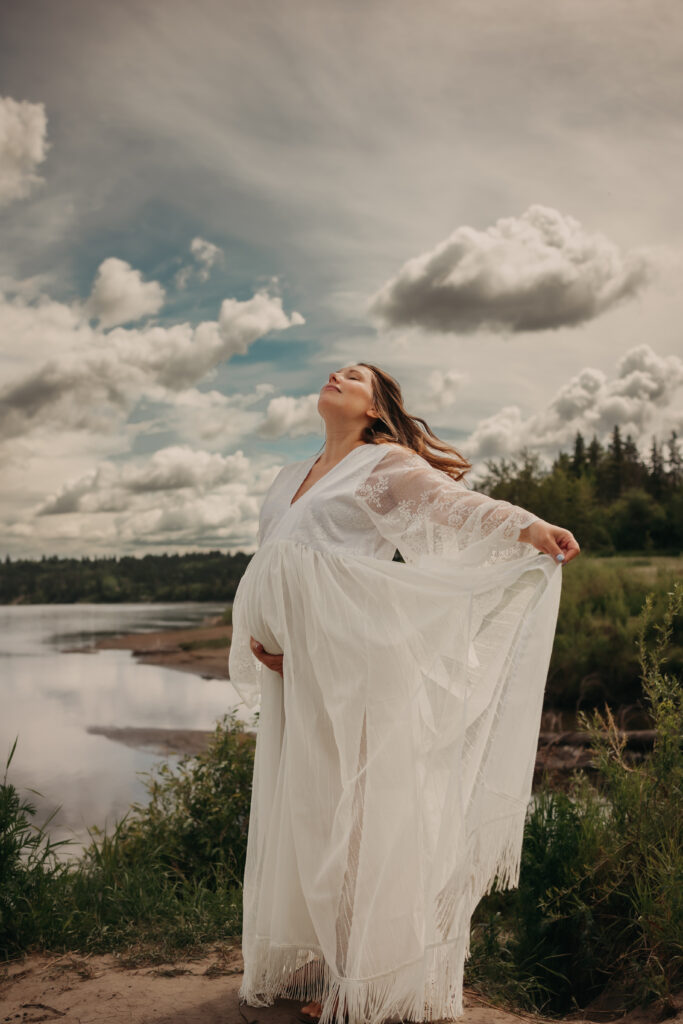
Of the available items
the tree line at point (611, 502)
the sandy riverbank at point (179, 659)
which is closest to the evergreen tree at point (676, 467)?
the tree line at point (611, 502)

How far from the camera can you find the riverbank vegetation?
120 inches

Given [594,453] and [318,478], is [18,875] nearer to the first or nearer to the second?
[318,478]

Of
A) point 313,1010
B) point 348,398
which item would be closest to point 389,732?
point 313,1010

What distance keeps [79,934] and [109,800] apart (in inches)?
165

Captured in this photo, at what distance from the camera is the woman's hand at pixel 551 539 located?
231 centimetres

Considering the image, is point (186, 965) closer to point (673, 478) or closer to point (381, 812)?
point (381, 812)

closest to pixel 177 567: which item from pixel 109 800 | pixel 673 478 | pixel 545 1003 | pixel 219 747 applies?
pixel 109 800

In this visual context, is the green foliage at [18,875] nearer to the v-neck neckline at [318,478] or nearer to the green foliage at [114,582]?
the v-neck neckline at [318,478]

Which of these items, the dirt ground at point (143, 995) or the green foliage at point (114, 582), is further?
the green foliage at point (114, 582)

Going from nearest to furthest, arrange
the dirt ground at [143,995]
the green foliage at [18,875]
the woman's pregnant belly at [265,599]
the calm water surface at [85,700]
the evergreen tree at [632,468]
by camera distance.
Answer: the woman's pregnant belly at [265,599]
the dirt ground at [143,995]
the green foliage at [18,875]
the calm water surface at [85,700]
the evergreen tree at [632,468]

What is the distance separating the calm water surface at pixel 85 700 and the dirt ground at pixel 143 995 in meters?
2.63

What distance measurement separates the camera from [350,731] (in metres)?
2.39

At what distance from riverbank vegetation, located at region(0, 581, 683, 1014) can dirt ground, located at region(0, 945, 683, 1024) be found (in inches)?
5.2

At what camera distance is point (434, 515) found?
8.22 feet
